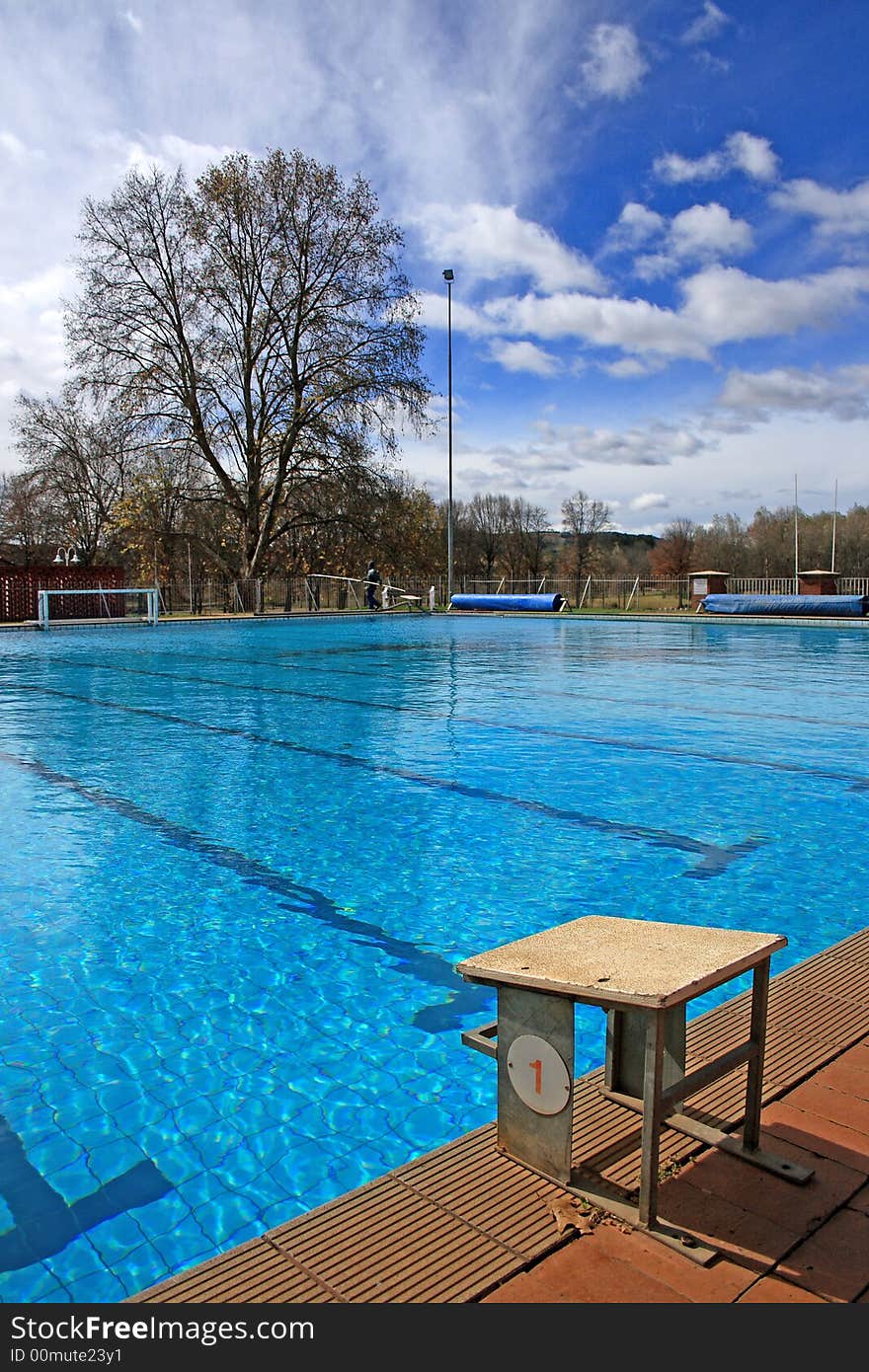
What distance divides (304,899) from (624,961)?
2.77 meters

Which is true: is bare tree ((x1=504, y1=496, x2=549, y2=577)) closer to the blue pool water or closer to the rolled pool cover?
the rolled pool cover

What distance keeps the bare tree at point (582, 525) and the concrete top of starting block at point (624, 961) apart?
58.1 meters

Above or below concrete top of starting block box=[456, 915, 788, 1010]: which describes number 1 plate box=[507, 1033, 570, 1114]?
below

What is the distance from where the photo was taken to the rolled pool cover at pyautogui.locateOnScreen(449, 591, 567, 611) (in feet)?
108

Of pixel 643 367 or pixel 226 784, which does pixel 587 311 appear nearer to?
pixel 643 367

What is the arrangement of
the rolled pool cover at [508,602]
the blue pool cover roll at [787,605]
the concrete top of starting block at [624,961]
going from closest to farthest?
the concrete top of starting block at [624,961]
the blue pool cover roll at [787,605]
the rolled pool cover at [508,602]

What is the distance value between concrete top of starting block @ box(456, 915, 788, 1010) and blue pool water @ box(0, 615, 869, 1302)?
0.92 metres

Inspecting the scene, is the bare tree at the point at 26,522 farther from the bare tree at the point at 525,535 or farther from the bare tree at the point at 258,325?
the bare tree at the point at 525,535

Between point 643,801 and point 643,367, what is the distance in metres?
31.3

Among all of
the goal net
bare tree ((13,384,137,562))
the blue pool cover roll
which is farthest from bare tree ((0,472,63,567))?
the blue pool cover roll

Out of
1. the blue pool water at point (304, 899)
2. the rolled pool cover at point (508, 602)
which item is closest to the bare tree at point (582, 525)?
the rolled pool cover at point (508, 602)

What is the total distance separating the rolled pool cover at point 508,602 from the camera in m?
32.8

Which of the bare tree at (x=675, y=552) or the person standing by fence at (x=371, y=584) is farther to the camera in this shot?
the bare tree at (x=675, y=552)

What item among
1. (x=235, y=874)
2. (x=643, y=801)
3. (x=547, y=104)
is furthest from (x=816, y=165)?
(x=235, y=874)
